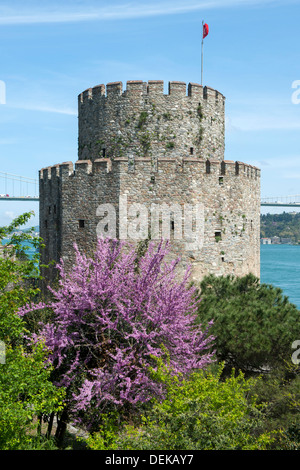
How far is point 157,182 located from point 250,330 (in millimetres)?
6309

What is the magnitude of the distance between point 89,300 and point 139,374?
7.17 ft

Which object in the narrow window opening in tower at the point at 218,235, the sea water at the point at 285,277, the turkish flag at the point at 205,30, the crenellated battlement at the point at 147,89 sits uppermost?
the turkish flag at the point at 205,30

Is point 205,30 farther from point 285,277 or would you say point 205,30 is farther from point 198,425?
point 285,277

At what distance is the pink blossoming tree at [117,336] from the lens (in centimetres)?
1265

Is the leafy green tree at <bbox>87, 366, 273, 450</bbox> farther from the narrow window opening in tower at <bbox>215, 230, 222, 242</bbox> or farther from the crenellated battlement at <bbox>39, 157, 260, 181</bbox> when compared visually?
the crenellated battlement at <bbox>39, 157, 260, 181</bbox>

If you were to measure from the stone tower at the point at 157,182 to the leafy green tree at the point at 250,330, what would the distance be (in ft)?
10.3

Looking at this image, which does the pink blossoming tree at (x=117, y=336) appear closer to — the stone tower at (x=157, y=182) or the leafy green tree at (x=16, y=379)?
the leafy green tree at (x=16, y=379)

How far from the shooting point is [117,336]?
13.6 m

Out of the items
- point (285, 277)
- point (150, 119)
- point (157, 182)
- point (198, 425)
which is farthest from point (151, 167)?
point (285, 277)

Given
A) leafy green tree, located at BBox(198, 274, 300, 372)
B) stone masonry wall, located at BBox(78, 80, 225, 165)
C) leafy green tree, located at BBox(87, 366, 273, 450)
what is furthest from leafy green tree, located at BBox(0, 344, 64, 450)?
stone masonry wall, located at BBox(78, 80, 225, 165)

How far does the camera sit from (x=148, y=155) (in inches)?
787

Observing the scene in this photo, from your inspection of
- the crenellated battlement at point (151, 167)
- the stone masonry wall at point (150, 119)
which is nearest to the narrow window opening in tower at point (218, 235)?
the crenellated battlement at point (151, 167)
